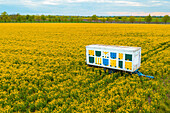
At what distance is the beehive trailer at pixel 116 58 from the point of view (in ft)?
34.8

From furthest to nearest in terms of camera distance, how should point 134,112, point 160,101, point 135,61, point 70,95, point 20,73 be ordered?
point 20,73, point 135,61, point 70,95, point 160,101, point 134,112

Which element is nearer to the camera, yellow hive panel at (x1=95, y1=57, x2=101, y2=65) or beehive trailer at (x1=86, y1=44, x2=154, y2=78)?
beehive trailer at (x1=86, y1=44, x2=154, y2=78)

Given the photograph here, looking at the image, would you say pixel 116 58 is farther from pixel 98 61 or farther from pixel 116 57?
pixel 98 61

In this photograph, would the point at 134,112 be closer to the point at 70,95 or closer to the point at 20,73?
the point at 70,95

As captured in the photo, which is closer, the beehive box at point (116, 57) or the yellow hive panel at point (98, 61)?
the beehive box at point (116, 57)

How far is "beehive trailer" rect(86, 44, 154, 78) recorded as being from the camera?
10617 millimetres

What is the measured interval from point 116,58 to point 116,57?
7 centimetres

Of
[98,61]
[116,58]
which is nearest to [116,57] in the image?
[116,58]

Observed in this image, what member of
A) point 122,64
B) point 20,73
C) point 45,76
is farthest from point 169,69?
point 20,73

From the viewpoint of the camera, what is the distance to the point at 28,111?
280 inches

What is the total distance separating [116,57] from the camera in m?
11.1

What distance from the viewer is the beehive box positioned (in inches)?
418

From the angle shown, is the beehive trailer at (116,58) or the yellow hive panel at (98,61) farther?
the yellow hive panel at (98,61)

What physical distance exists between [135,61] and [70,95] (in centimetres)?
523
